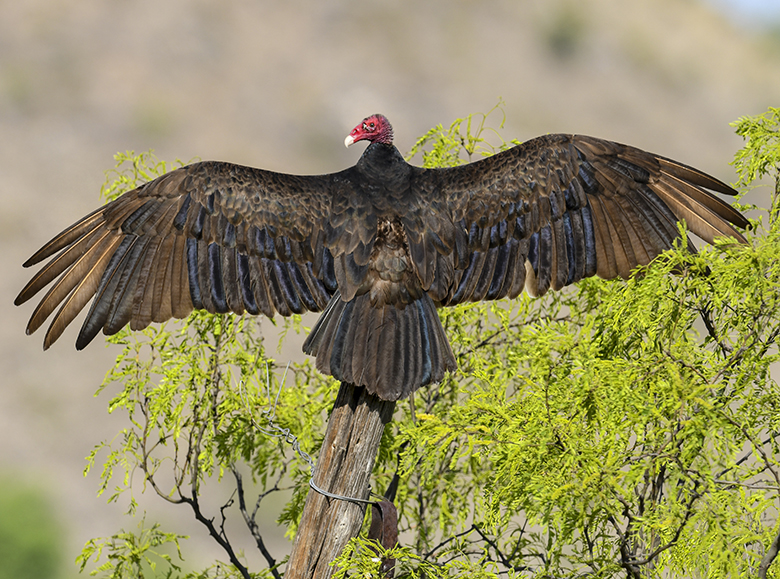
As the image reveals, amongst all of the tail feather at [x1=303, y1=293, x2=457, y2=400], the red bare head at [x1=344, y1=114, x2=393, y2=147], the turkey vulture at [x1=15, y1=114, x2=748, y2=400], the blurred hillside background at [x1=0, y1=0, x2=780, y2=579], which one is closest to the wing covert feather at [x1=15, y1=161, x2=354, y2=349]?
the turkey vulture at [x1=15, y1=114, x2=748, y2=400]

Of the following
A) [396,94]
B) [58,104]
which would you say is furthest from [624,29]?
[58,104]

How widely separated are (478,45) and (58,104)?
23491mm

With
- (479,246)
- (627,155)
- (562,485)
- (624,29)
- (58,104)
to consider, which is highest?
(624,29)

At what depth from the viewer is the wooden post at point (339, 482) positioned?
2424 mm

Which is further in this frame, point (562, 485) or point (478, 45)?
point (478, 45)

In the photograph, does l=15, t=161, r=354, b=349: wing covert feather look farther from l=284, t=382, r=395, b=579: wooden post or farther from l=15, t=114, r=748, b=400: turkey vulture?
l=284, t=382, r=395, b=579: wooden post

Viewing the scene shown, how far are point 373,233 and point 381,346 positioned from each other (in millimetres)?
503

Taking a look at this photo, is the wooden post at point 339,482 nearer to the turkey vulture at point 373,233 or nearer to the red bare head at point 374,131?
the turkey vulture at point 373,233

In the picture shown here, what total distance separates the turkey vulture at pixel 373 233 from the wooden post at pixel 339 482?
1.32ft

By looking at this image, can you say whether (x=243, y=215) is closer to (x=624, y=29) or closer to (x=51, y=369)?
(x=51, y=369)

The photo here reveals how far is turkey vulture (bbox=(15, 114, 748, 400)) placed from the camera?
9.16 feet

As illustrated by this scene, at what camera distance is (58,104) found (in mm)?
31234

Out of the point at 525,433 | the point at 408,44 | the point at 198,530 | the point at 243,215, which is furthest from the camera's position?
the point at 408,44

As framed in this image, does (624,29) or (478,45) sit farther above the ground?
(624,29)
